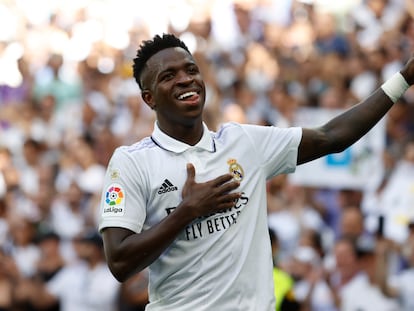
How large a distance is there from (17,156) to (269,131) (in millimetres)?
8039

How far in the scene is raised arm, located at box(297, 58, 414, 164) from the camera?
4.63m

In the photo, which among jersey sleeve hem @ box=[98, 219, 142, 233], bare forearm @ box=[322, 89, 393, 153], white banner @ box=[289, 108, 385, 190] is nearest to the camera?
jersey sleeve hem @ box=[98, 219, 142, 233]

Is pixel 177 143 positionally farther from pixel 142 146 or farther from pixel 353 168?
pixel 353 168

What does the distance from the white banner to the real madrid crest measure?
4.61 m

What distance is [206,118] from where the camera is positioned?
1088 centimetres

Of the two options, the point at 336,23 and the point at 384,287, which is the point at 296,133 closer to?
the point at 384,287

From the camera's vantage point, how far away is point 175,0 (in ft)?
46.6

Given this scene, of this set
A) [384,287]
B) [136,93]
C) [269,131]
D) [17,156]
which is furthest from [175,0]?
[269,131]

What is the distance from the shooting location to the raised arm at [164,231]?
4.10 m

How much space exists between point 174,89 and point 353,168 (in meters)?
4.97

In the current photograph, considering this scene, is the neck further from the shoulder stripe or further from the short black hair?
the short black hair

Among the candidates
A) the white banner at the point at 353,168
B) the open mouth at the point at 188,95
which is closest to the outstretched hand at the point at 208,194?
the open mouth at the point at 188,95

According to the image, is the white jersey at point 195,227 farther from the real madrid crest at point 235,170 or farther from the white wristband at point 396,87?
the white wristband at point 396,87

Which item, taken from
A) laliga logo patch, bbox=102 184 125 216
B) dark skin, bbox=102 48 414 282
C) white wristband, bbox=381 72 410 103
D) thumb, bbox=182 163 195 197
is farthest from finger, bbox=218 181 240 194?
white wristband, bbox=381 72 410 103
